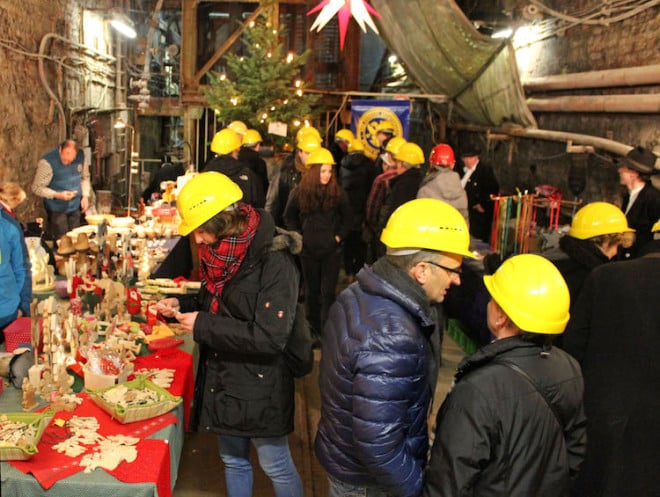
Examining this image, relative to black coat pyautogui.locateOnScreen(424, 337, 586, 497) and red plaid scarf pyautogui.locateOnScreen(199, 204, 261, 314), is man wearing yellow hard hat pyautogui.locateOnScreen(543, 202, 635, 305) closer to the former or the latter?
black coat pyautogui.locateOnScreen(424, 337, 586, 497)

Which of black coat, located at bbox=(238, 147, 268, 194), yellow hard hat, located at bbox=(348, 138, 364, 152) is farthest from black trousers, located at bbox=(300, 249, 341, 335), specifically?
yellow hard hat, located at bbox=(348, 138, 364, 152)

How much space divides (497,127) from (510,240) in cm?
370

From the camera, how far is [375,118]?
37.1ft

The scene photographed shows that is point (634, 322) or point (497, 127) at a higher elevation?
point (497, 127)

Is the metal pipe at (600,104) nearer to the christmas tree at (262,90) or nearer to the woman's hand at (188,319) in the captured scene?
the christmas tree at (262,90)

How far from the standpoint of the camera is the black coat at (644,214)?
4.97 metres

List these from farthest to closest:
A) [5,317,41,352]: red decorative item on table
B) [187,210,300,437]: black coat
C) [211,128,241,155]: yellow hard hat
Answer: [211,128,241,155]: yellow hard hat → [5,317,41,352]: red decorative item on table → [187,210,300,437]: black coat

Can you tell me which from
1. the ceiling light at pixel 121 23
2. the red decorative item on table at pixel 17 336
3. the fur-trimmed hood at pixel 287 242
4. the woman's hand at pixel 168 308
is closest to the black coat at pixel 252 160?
the red decorative item on table at pixel 17 336

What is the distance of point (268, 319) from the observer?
2943mm

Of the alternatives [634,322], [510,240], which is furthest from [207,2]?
[634,322]

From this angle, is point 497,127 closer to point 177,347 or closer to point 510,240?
point 510,240

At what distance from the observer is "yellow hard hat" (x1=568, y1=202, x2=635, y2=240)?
3.73 metres

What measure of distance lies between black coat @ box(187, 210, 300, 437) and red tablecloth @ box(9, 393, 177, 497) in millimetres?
244

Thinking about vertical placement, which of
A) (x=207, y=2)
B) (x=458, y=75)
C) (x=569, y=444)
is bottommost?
(x=569, y=444)
